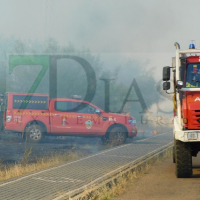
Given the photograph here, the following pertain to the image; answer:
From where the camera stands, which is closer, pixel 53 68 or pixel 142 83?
pixel 53 68

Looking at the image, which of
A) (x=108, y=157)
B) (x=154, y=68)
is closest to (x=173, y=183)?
(x=108, y=157)

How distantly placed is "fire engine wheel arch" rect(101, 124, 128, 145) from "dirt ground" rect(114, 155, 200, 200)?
396 inches

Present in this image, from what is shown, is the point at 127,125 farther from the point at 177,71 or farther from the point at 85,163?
the point at 177,71

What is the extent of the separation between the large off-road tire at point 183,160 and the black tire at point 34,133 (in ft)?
39.4

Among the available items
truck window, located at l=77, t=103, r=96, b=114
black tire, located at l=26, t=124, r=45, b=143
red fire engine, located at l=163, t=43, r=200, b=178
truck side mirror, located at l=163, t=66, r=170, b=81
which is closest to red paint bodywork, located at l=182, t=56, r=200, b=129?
red fire engine, located at l=163, t=43, r=200, b=178

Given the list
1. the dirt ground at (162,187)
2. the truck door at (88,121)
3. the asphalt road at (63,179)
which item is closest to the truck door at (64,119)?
the truck door at (88,121)

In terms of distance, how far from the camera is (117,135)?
24031 mm

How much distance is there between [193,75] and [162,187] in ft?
10.0

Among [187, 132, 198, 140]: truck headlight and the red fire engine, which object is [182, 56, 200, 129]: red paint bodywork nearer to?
the red fire engine

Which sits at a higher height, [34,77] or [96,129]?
[34,77]

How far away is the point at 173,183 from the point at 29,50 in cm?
2745

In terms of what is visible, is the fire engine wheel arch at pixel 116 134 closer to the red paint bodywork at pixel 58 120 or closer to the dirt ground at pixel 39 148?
the red paint bodywork at pixel 58 120

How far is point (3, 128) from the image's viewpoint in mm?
25500

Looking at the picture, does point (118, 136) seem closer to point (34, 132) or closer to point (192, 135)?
point (34, 132)
